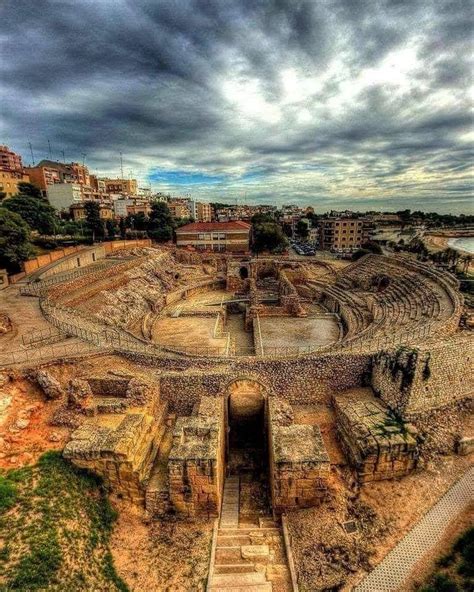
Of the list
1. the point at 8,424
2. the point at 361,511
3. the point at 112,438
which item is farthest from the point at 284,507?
the point at 8,424

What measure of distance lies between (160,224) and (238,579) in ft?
174

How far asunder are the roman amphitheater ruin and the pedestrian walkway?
52.2 inches

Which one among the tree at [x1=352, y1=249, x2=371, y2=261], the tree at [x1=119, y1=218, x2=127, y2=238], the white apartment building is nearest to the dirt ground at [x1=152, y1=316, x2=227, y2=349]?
the tree at [x1=352, y1=249, x2=371, y2=261]

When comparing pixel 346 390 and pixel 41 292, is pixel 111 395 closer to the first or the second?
pixel 346 390

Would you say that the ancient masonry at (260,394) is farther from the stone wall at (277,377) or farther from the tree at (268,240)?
the tree at (268,240)

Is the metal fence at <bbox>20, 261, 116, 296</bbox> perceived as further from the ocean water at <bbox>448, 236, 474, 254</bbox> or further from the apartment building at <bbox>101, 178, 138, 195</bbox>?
the apartment building at <bbox>101, 178, 138, 195</bbox>

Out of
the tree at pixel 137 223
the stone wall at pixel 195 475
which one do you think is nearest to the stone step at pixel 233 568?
the stone wall at pixel 195 475

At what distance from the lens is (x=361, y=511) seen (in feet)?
36.0

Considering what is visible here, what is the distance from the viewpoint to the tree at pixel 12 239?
2719 centimetres

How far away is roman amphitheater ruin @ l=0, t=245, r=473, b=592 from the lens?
432 inches

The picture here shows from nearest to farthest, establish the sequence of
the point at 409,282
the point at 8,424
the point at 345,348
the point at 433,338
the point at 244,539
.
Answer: the point at 244,539 → the point at 8,424 → the point at 433,338 → the point at 345,348 → the point at 409,282

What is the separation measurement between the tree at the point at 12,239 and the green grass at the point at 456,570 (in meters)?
32.6

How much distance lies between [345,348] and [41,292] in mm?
22338

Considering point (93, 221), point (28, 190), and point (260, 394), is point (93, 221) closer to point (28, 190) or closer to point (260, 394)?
point (28, 190)
